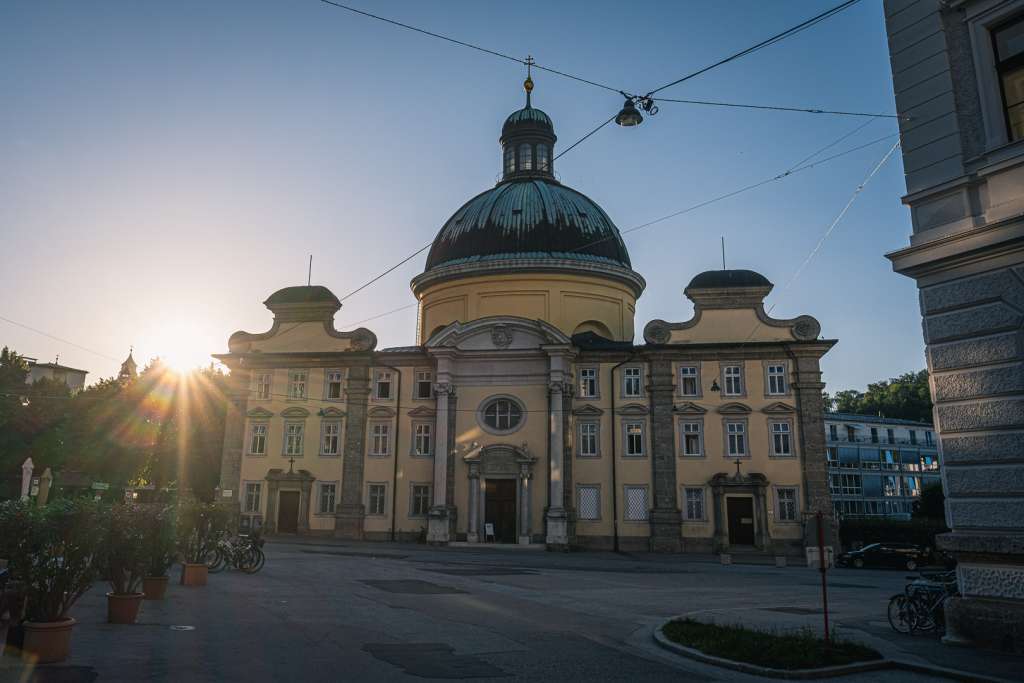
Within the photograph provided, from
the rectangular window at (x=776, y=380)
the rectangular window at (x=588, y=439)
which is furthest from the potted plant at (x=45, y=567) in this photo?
the rectangular window at (x=776, y=380)

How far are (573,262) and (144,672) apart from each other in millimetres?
37881

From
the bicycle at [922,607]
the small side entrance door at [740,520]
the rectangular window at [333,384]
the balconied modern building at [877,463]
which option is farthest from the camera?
the balconied modern building at [877,463]

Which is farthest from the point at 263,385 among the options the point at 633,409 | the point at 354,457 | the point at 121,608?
the point at 121,608

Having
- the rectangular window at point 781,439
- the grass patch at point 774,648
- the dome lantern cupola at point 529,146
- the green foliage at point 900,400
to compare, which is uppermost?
the dome lantern cupola at point 529,146

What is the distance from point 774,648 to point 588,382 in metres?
30.8

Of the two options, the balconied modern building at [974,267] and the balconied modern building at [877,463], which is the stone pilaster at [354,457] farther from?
the balconied modern building at [877,463]

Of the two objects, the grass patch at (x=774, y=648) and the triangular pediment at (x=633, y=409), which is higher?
the triangular pediment at (x=633, y=409)

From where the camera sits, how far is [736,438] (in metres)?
39.0

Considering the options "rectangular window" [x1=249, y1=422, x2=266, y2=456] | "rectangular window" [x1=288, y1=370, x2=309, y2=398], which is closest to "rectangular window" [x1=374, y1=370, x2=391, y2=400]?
"rectangular window" [x1=288, y1=370, x2=309, y2=398]

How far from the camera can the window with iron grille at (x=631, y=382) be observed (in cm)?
4072

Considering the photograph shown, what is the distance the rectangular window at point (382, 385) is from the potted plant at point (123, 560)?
A: 99.3 feet

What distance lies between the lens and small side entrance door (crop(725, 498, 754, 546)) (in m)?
37.9

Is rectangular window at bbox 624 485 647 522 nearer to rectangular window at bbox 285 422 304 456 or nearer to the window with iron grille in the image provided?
the window with iron grille

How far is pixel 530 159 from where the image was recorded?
53.5m
